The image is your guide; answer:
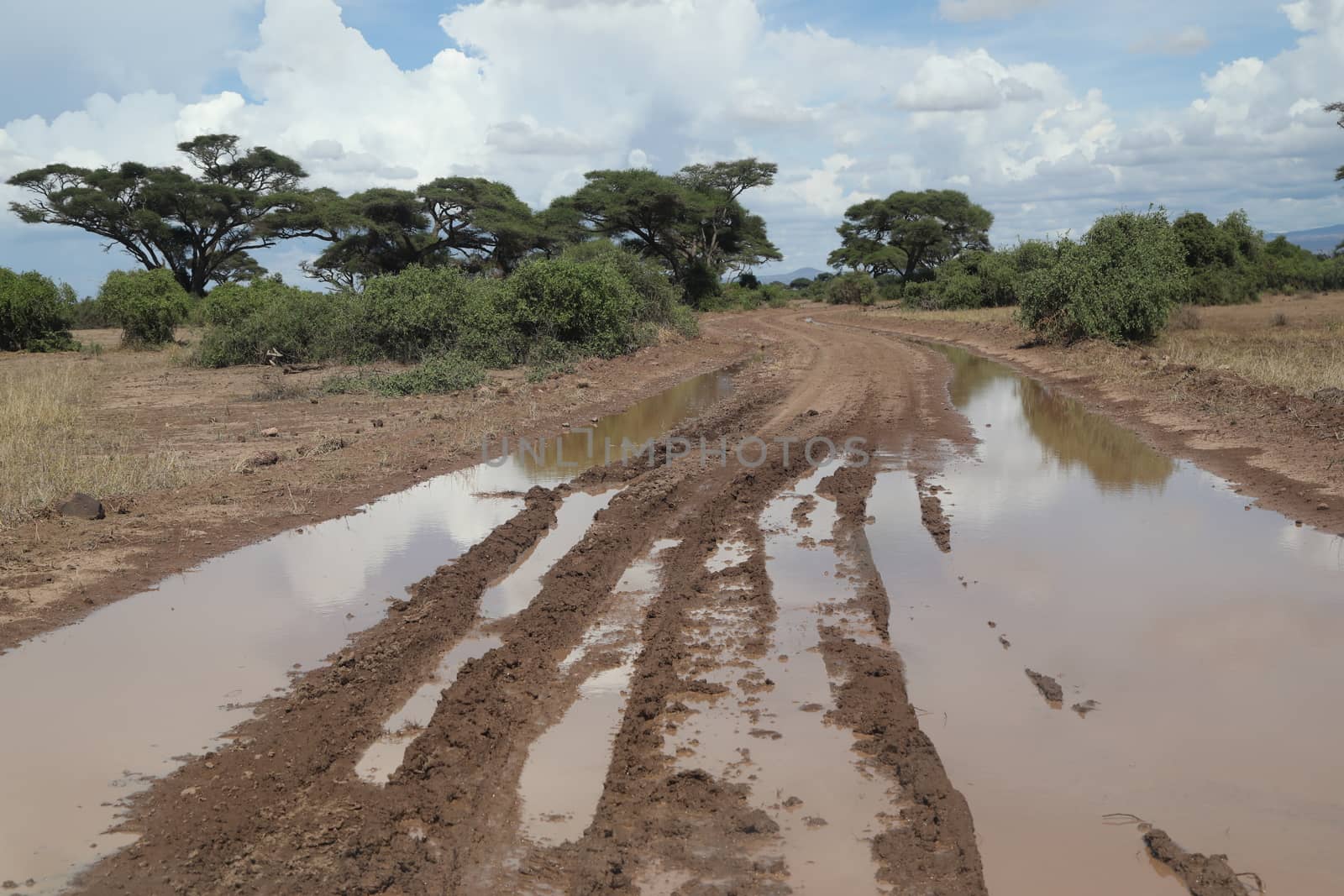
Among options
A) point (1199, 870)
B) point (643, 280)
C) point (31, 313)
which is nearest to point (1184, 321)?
point (643, 280)

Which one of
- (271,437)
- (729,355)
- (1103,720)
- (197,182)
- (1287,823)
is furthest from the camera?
(197,182)

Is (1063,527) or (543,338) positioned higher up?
(543,338)

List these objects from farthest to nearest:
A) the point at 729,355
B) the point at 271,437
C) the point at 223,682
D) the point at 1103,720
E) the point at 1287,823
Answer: the point at 729,355 → the point at 271,437 → the point at 223,682 → the point at 1103,720 → the point at 1287,823

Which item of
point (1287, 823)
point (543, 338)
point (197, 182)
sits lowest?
point (1287, 823)

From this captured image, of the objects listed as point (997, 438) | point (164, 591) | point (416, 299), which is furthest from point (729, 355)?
point (164, 591)

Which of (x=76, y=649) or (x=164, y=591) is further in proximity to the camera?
(x=164, y=591)

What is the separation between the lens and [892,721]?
507cm

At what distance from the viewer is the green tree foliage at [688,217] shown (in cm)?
4591

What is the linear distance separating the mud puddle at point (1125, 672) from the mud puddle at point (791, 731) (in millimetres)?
457

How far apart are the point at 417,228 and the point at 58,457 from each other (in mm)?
29917

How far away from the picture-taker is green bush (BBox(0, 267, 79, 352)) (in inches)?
1022

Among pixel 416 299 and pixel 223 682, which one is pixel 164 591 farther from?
pixel 416 299

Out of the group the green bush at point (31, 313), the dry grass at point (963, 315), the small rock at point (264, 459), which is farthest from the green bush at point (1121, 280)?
the green bush at point (31, 313)

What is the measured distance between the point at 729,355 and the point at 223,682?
21624 mm
